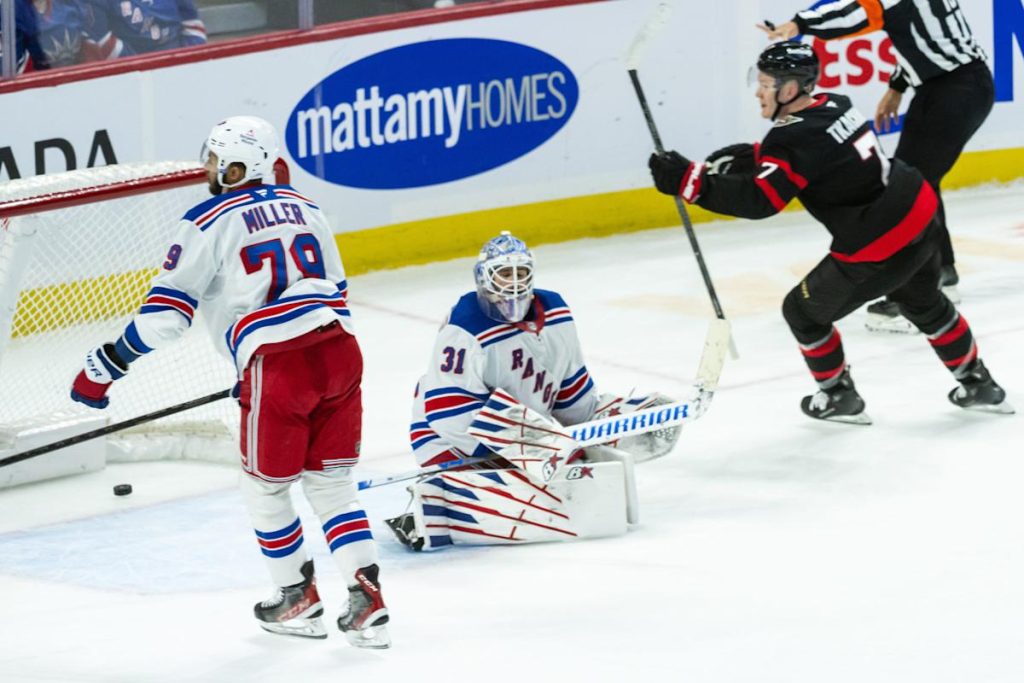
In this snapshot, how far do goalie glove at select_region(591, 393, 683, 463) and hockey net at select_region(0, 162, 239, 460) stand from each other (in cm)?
106

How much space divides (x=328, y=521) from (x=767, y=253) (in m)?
3.66

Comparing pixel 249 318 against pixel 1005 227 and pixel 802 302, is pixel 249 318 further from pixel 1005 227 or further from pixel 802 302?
pixel 1005 227

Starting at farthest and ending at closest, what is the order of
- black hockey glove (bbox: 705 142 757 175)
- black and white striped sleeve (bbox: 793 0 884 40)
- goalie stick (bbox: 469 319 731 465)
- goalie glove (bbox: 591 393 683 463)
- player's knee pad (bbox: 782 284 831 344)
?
1. black and white striped sleeve (bbox: 793 0 884 40)
2. black hockey glove (bbox: 705 142 757 175)
3. player's knee pad (bbox: 782 284 831 344)
4. goalie glove (bbox: 591 393 683 463)
5. goalie stick (bbox: 469 319 731 465)

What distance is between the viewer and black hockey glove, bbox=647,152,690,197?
4.54 meters

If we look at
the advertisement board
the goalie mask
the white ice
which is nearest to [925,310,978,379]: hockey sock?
the white ice

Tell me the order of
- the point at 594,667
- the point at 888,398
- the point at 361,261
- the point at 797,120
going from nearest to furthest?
the point at 594,667 < the point at 797,120 < the point at 888,398 < the point at 361,261

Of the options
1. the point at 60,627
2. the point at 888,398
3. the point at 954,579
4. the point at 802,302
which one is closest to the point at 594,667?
the point at 954,579

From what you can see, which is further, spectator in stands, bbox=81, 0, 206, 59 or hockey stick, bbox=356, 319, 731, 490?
spectator in stands, bbox=81, 0, 206, 59

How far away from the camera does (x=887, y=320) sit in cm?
574

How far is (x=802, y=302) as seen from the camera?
468cm

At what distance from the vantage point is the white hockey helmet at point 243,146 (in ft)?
10.9

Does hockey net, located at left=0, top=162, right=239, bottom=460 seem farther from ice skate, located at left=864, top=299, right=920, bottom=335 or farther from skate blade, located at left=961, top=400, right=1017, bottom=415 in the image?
ice skate, located at left=864, top=299, right=920, bottom=335

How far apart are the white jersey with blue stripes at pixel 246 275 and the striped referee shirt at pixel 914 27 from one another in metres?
2.62

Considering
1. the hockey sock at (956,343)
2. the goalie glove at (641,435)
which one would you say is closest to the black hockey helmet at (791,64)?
the hockey sock at (956,343)
